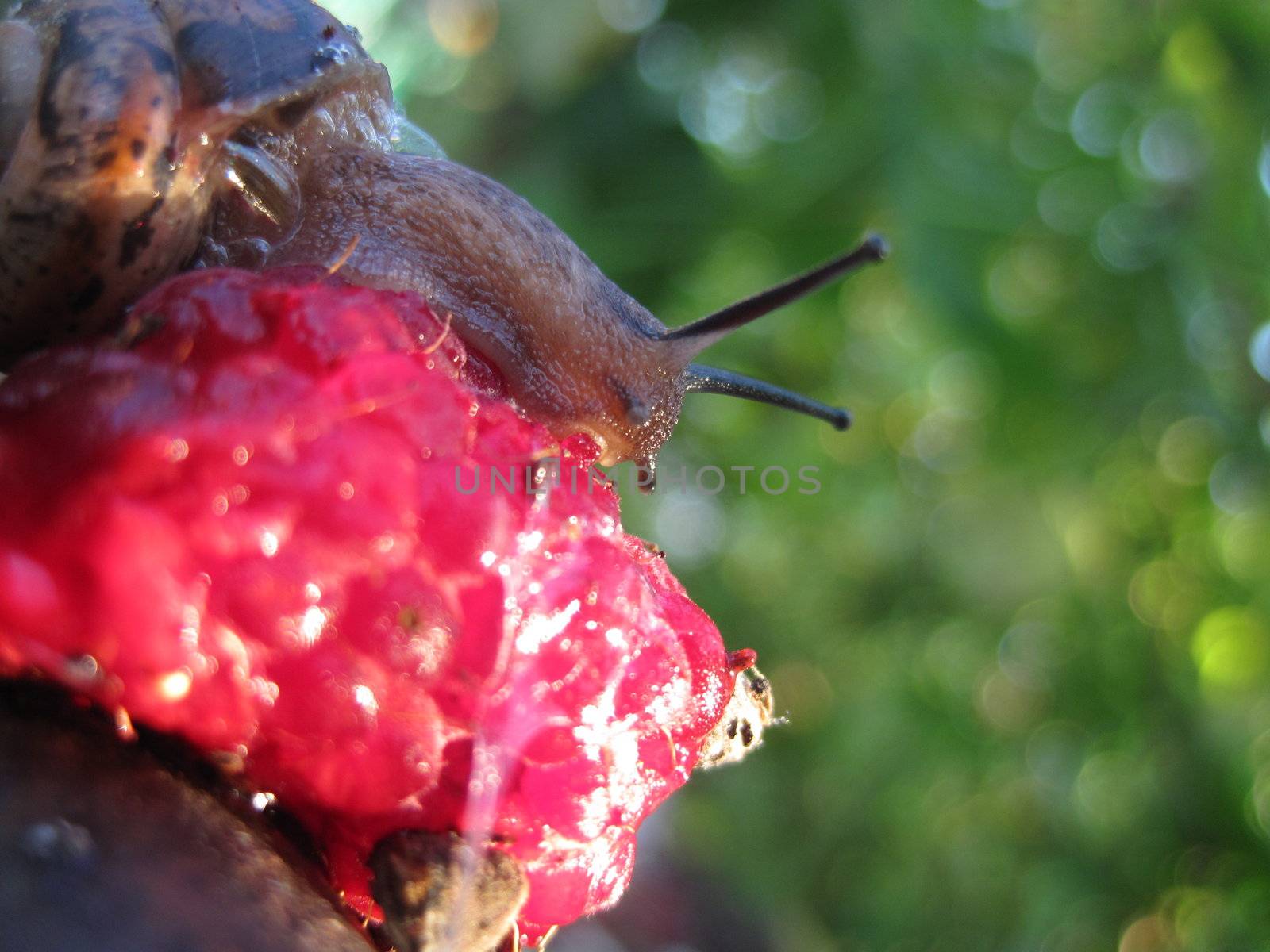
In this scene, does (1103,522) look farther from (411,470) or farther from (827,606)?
(411,470)

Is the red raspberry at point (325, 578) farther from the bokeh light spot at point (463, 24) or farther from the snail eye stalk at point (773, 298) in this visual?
the bokeh light spot at point (463, 24)

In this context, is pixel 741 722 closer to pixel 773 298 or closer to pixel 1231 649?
pixel 773 298

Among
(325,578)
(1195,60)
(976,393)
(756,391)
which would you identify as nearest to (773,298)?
(756,391)

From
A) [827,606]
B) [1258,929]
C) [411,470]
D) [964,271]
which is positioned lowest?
[1258,929]

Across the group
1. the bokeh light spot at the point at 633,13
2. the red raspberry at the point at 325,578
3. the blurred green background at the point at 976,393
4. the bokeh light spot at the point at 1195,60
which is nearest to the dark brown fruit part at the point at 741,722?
the red raspberry at the point at 325,578


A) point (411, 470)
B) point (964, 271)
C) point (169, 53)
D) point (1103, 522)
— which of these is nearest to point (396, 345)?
point (411, 470)

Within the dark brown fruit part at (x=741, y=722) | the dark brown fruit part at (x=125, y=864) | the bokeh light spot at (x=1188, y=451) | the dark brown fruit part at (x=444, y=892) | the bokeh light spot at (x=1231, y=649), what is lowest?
the bokeh light spot at (x=1231, y=649)
